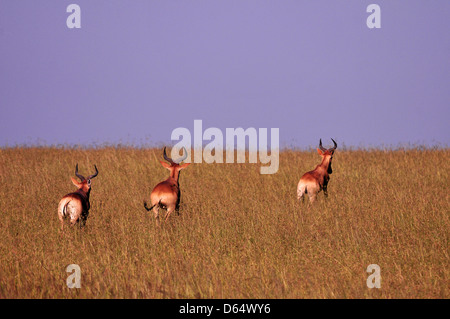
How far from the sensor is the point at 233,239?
862 cm

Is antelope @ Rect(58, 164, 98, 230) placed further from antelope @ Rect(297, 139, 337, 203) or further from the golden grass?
antelope @ Rect(297, 139, 337, 203)

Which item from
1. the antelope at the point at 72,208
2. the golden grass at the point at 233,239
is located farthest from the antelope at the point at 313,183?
the antelope at the point at 72,208

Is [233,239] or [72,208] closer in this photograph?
[233,239]

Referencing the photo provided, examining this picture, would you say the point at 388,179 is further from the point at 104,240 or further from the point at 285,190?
the point at 104,240

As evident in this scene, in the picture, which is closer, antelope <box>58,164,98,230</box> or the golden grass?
the golden grass

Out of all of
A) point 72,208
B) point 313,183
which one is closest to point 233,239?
point 72,208

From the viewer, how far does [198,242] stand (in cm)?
850

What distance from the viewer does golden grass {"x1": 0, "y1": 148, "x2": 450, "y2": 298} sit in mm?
6027

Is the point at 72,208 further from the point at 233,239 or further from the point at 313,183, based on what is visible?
the point at 313,183

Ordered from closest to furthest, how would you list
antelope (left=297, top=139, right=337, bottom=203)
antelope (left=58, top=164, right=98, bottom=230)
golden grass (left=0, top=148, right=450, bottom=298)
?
golden grass (left=0, top=148, right=450, bottom=298) < antelope (left=58, top=164, right=98, bottom=230) < antelope (left=297, top=139, right=337, bottom=203)

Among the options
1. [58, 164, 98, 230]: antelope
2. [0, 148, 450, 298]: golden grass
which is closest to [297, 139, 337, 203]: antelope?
[0, 148, 450, 298]: golden grass

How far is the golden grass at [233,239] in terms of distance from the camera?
6.03 meters
